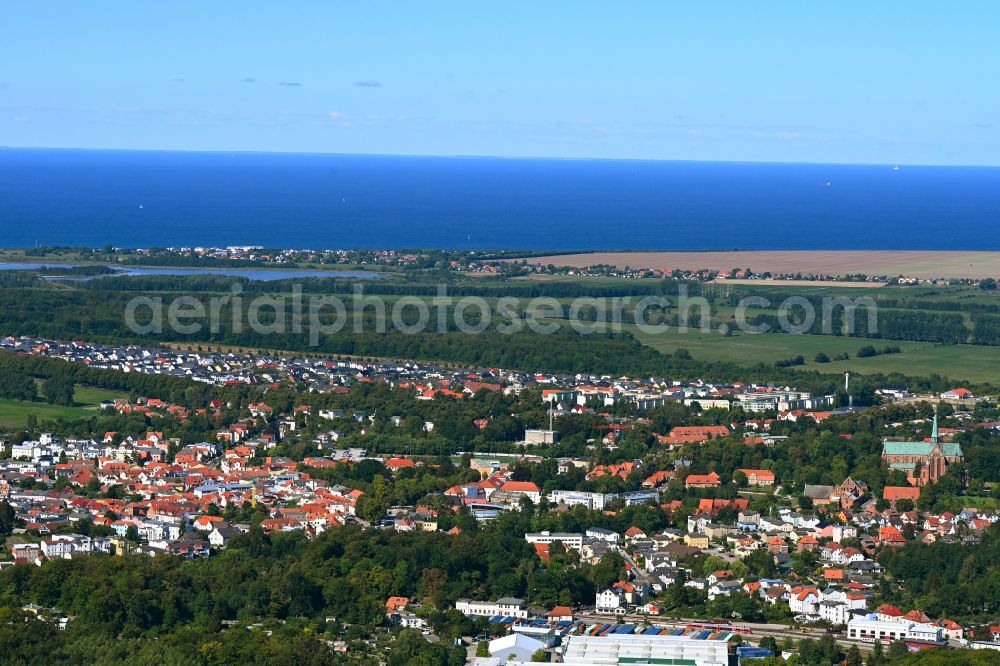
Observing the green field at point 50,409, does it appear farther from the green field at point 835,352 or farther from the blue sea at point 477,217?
the blue sea at point 477,217

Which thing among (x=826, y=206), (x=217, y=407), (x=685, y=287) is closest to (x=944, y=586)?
(x=217, y=407)

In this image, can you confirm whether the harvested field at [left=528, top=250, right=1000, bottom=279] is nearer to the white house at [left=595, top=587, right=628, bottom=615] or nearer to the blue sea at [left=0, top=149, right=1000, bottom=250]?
the blue sea at [left=0, top=149, right=1000, bottom=250]

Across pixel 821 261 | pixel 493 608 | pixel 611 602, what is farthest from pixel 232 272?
pixel 493 608

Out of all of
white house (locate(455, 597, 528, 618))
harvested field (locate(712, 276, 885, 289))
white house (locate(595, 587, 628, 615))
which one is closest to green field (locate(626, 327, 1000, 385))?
harvested field (locate(712, 276, 885, 289))

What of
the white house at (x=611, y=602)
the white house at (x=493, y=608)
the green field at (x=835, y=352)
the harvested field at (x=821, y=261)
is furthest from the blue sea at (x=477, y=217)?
the white house at (x=493, y=608)

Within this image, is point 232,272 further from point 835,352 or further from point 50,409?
point 50,409

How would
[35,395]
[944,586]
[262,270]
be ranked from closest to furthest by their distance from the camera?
[944,586], [35,395], [262,270]

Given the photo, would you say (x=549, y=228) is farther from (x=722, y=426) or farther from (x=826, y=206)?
(x=722, y=426)
